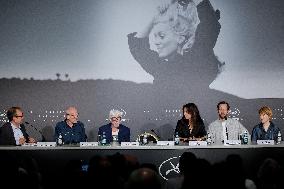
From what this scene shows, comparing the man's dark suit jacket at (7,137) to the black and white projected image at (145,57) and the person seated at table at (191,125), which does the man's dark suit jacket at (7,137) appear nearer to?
the black and white projected image at (145,57)

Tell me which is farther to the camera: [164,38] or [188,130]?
[164,38]

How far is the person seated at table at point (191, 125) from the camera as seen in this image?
7090 mm

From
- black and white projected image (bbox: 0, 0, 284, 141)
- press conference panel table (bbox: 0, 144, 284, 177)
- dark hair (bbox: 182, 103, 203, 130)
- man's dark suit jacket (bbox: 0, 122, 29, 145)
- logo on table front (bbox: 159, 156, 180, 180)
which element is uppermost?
black and white projected image (bbox: 0, 0, 284, 141)

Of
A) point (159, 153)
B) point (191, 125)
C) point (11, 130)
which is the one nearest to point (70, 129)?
point (11, 130)

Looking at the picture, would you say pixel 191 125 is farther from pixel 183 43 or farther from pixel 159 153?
pixel 183 43

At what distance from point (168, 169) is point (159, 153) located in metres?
0.25

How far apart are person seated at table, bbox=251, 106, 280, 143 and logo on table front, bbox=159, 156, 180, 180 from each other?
158cm

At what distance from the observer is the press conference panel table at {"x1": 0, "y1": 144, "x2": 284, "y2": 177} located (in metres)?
6.25

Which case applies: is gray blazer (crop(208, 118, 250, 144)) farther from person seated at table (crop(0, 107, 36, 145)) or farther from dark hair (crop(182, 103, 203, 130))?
person seated at table (crop(0, 107, 36, 145))

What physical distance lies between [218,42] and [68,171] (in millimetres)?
5967

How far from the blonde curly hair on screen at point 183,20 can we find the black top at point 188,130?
194 cm

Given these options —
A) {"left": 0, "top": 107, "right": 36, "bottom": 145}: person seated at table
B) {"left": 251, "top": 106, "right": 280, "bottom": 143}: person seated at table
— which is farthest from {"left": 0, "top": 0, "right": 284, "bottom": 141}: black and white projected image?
{"left": 0, "top": 107, "right": 36, "bottom": 145}: person seated at table

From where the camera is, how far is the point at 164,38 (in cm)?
871

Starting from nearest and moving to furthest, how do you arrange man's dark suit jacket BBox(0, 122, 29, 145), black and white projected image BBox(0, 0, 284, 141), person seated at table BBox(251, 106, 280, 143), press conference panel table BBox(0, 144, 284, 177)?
1. press conference panel table BBox(0, 144, 284, 177)
2. man's dark suit jacket BBox(0, 122, 29, 145)
3. person seated at table BBox(251, 106, 280, 143)
4. black and white projected image BBox(0, 0, 284, 141)
